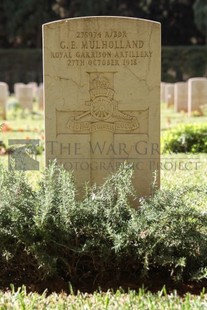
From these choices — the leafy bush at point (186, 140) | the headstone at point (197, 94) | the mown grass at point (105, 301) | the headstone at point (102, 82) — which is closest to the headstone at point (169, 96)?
the headstone at point (197, 94)

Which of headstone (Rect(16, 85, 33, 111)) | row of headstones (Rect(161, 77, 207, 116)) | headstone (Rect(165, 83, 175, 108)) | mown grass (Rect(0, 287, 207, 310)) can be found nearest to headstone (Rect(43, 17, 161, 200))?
mown grass (Rect(0, 287, 207, 310))

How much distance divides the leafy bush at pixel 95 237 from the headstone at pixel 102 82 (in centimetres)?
88

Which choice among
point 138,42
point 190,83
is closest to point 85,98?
point 138,42

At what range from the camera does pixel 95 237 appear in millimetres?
3803

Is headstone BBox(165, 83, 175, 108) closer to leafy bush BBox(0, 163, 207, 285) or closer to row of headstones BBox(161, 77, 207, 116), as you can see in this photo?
row of headstones BBox(161, 77, 207, 116)

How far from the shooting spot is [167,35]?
111 feet

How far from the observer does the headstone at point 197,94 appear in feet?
45.9

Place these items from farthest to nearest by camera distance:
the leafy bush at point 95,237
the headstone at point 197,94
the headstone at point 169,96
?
the headstone at point 169,96
the headstone at point 197,94
the leafy bush at point 95,237

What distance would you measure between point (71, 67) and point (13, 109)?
1189 cm

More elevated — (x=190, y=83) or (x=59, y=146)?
(x=190, y=83)

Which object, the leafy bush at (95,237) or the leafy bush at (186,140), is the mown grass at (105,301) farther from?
the leafy bush at (186,140)

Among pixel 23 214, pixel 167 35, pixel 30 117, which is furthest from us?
Result: pixel 167 35

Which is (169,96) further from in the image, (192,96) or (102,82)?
Result: (102,82)

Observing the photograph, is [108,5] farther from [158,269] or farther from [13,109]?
[158,269]
